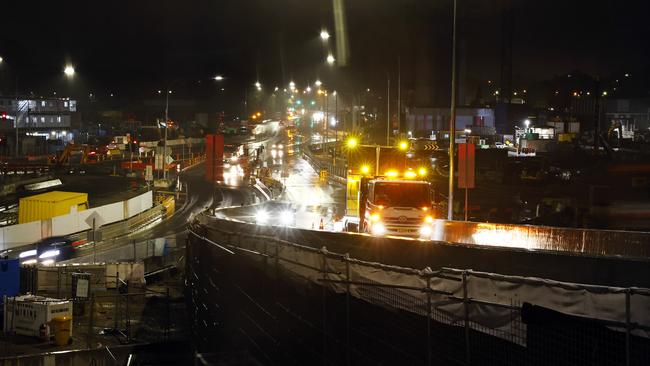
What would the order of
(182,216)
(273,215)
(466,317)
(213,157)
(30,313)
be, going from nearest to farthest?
1. (466,317)
2. (30,313)
3. (213,157)
4. (273,215)
5. (182,216)

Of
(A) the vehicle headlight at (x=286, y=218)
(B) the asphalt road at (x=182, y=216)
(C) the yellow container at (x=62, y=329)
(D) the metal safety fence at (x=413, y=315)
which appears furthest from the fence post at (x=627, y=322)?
(A) the vehicle headlight at (x=286, y=218)

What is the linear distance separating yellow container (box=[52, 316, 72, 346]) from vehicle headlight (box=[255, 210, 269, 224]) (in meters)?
9.99

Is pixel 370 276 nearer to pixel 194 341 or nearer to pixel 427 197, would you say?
pixel 194 341

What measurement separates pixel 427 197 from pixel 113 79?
6881 inches

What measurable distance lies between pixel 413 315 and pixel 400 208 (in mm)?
13013

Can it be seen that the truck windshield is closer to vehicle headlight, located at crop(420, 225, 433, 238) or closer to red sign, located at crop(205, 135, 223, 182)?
vehicle headlight, located at crop(420, 225, 433, 238)

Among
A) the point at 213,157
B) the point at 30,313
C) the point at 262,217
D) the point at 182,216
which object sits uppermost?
the point at 213,157

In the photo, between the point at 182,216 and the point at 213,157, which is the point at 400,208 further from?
the point at 182,216

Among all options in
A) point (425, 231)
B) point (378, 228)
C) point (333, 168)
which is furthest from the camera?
point (333, 168)

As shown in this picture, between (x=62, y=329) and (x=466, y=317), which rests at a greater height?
(x=466, y=317)

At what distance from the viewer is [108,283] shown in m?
24.3

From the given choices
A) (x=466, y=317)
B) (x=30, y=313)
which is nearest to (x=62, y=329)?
(x=30, y=313)

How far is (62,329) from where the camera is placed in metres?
18.4

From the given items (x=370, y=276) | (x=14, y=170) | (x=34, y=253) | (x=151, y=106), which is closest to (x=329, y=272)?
(x=370, y=276)
